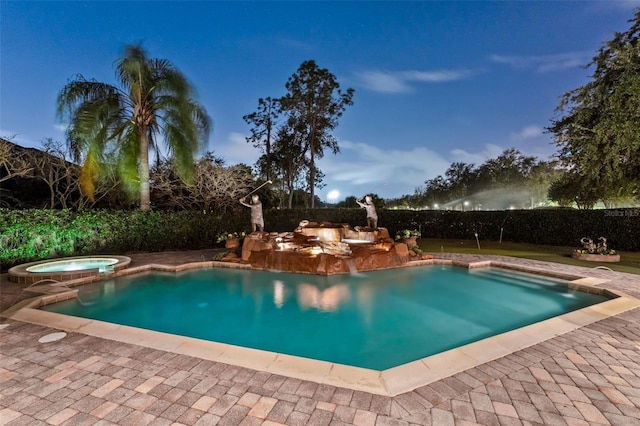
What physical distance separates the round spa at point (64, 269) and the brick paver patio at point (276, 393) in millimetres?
4537

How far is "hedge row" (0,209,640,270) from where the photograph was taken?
942cm

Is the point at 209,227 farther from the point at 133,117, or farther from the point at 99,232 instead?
the point at 133,117

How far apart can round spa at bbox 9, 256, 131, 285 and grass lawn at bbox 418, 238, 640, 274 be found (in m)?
12.5

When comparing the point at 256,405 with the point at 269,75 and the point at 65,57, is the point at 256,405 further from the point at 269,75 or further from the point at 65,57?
the point at 269,75

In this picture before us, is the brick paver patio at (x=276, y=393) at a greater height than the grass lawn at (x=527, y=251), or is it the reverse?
the grass lawn at (x=527, y=251)

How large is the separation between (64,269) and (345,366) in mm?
9888

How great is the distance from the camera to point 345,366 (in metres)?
3.31

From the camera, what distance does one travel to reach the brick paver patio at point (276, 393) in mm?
2518

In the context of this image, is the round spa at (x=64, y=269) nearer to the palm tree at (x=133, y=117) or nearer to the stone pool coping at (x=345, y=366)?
the stone pool coping at (x=345, y=366)

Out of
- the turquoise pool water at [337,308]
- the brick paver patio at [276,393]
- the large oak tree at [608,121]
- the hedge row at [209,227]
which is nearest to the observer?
the brick paver patio at [276,393]

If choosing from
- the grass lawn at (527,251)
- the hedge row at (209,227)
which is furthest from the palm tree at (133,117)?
the grass lawn at (527,251)

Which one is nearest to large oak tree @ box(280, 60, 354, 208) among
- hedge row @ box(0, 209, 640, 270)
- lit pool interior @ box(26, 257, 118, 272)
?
hedge row @ box(0, 209, 640, 270)

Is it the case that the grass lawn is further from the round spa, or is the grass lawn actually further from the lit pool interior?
the lit pool interior

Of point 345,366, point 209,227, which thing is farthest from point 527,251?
point 209,227
